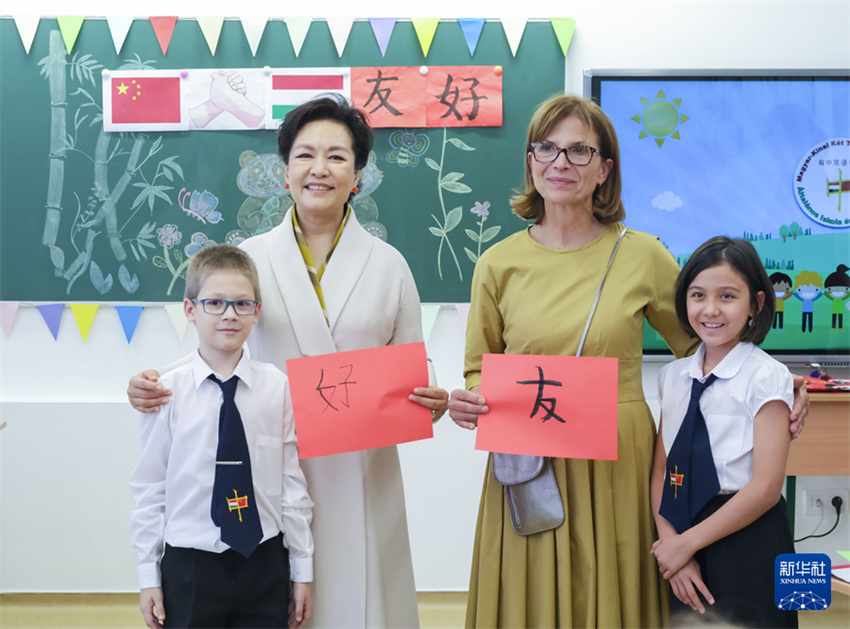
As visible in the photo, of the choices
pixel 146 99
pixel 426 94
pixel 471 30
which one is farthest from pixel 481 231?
pixel 146 99

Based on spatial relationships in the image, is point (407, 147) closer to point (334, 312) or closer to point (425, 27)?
point (425, 27)

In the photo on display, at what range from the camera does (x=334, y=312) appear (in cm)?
151

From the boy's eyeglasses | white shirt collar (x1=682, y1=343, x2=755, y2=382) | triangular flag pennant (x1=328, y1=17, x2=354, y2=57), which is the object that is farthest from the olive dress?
triangular flag pennant (x1=328, y1=17, x2=354, y2=57)

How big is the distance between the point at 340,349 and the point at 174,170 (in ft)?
5.57

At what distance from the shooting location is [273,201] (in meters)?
2.79

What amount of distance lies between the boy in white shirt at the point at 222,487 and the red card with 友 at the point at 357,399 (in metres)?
0.08

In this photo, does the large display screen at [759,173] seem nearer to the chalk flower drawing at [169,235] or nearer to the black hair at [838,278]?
the black hair at [838,278]

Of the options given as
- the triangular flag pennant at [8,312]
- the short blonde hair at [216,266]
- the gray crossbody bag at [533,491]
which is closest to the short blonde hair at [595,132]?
the gray crossbody bag at [533,491]

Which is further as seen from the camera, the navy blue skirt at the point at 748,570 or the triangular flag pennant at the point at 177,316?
the triangular flag pennant at the point at 177,316

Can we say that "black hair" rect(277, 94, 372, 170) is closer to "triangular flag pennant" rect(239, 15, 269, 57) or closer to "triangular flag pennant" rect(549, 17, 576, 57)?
"triangular flag pennant" rect(239, 15, 269, 57)

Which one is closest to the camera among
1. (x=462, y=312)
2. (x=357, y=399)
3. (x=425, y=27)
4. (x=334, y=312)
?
(x=357, y=399)

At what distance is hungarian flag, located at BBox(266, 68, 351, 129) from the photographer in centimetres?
274

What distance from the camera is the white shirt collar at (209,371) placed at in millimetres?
1354

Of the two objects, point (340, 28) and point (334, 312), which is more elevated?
point (340, 28)
